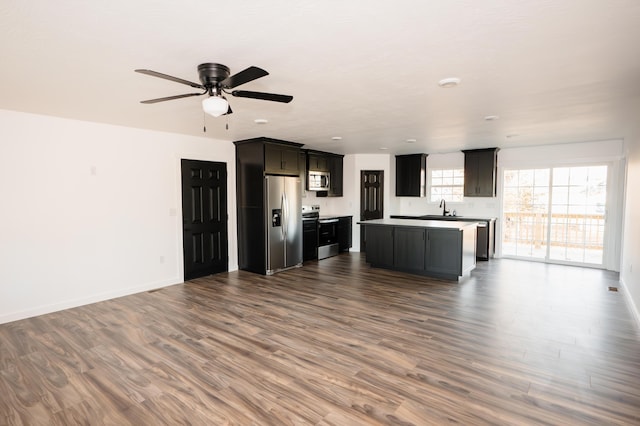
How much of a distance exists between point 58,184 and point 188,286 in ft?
7.16

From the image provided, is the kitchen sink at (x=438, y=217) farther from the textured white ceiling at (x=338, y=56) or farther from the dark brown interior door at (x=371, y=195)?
the textured white ceiling at (x=338, y=56)

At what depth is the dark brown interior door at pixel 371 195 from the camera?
8.30m

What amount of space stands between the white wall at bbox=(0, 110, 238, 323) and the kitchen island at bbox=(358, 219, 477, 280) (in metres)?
3.43

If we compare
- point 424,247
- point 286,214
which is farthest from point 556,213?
point 286,214

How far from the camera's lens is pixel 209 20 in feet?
6.34

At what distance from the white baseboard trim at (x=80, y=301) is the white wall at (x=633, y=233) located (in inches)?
240

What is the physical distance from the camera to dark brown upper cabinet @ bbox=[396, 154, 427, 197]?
817 cm

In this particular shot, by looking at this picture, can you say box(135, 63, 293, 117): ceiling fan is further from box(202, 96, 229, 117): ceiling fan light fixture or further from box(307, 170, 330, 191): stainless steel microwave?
box(307, 170, 330, 191): stainless steel microwave

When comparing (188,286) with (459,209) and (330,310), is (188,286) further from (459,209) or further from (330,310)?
(459,209)

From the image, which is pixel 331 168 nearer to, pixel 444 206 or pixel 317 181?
pixel 317 181

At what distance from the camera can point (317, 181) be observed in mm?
7883

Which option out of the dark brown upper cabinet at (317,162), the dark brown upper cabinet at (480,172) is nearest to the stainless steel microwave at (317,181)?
the dark brown upper cabinet at (317,162)

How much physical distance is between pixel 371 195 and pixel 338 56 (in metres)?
6.04

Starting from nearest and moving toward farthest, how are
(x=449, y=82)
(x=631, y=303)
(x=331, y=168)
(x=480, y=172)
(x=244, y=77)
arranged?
(x=244, y=77) → (x=449, y=82) → (x=631, y=303) → (x=480, y=172) → (x=331, y=168)
